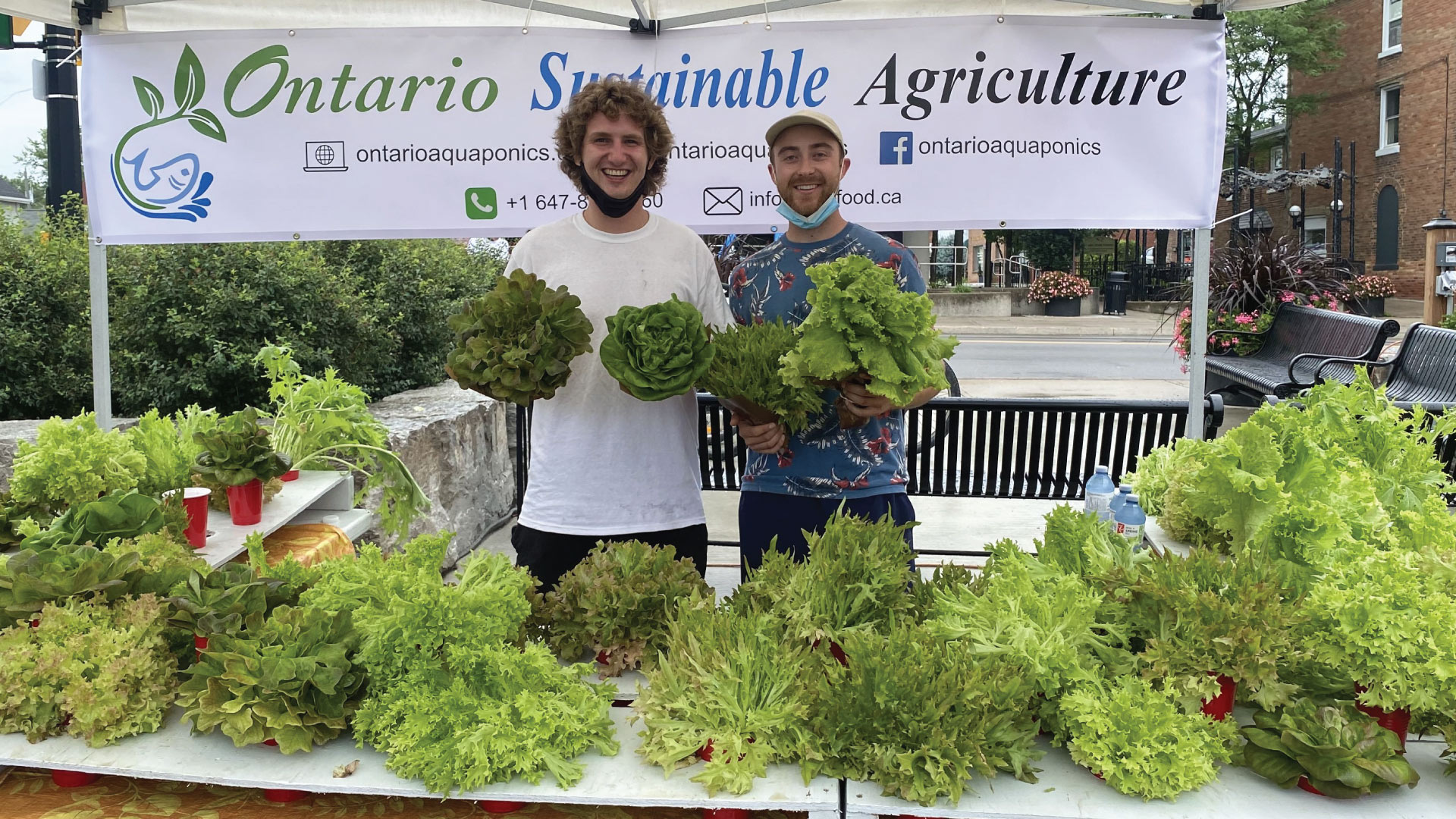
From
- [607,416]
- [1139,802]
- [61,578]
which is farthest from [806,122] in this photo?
[61,578]

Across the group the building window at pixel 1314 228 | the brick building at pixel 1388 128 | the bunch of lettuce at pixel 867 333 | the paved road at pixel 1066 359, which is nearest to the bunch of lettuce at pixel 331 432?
the bunch of lettuce at pixel 867 333

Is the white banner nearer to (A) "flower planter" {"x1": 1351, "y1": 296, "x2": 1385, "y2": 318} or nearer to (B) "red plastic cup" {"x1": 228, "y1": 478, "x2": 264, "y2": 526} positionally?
(B) "red plastic cup" {"x1": 228, "y1": 478, "x2": 264, "y2": 526}

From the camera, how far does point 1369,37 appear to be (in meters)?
30.1

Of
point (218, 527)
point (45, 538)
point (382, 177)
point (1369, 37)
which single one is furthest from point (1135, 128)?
point (1369, 37)

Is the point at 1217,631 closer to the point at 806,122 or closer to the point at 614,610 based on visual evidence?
the point at 614,610

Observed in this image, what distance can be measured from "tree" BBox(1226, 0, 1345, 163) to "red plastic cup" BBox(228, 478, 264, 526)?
103 ft

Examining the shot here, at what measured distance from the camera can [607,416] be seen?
276 cm

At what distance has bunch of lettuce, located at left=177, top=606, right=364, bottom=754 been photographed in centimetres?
187

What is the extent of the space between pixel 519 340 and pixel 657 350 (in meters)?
0.33

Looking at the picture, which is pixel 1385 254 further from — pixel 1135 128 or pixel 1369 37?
pixel 1135 128

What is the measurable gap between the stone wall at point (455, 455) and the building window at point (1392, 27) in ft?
104

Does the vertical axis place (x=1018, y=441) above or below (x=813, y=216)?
below

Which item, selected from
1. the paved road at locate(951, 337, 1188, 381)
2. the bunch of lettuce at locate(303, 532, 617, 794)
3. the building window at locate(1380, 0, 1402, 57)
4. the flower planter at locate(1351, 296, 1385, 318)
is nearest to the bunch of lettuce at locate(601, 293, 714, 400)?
the bunch of lettuce at locate(303, 532, 617, 794)

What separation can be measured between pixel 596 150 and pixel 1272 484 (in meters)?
1.78
